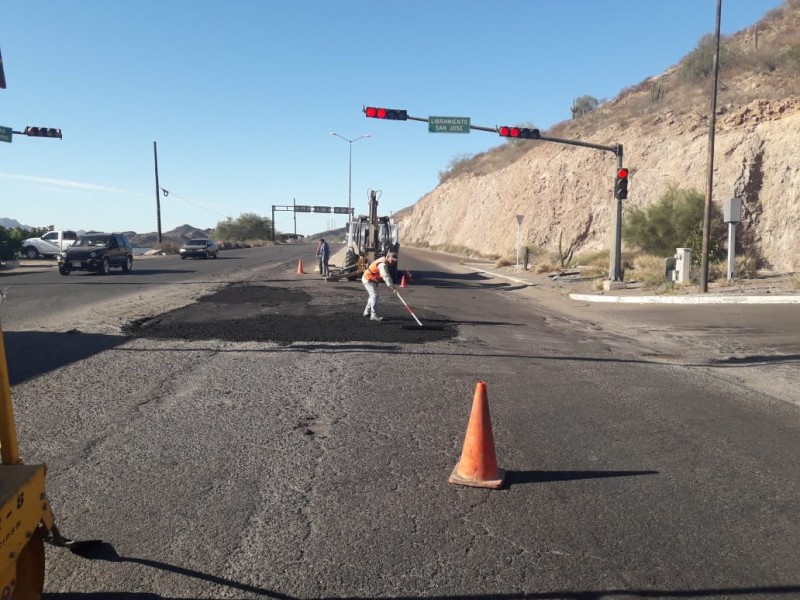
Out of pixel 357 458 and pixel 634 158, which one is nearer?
pixel 357 458

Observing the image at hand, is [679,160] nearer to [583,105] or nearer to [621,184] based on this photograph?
[621,184]

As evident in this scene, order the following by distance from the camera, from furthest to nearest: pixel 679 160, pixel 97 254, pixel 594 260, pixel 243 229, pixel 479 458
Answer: pixel 243 229
pixel 679 160
pixel 594 260
pixel 97 254
pixel 479 458

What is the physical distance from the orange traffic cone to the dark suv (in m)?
27.2

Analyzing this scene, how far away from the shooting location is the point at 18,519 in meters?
3.06

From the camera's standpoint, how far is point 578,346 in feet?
41.4

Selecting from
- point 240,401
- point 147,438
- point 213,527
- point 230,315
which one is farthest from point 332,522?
point 230,315

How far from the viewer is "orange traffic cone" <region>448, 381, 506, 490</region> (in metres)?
5.28

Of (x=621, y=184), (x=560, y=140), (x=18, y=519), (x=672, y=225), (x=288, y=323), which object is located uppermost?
(x=560, y=140)

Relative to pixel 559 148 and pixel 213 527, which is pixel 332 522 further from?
pixel 559 148

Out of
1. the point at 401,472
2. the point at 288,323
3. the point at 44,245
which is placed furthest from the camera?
the point at 44,245

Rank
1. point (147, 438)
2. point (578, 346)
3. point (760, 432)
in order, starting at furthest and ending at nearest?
point (578, 346) < point (760, 432) < point (147, 438)

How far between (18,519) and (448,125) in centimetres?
2227

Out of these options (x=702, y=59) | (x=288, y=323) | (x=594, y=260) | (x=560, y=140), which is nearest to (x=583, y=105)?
(x=702, y=59)

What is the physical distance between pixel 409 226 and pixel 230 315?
94522mm
